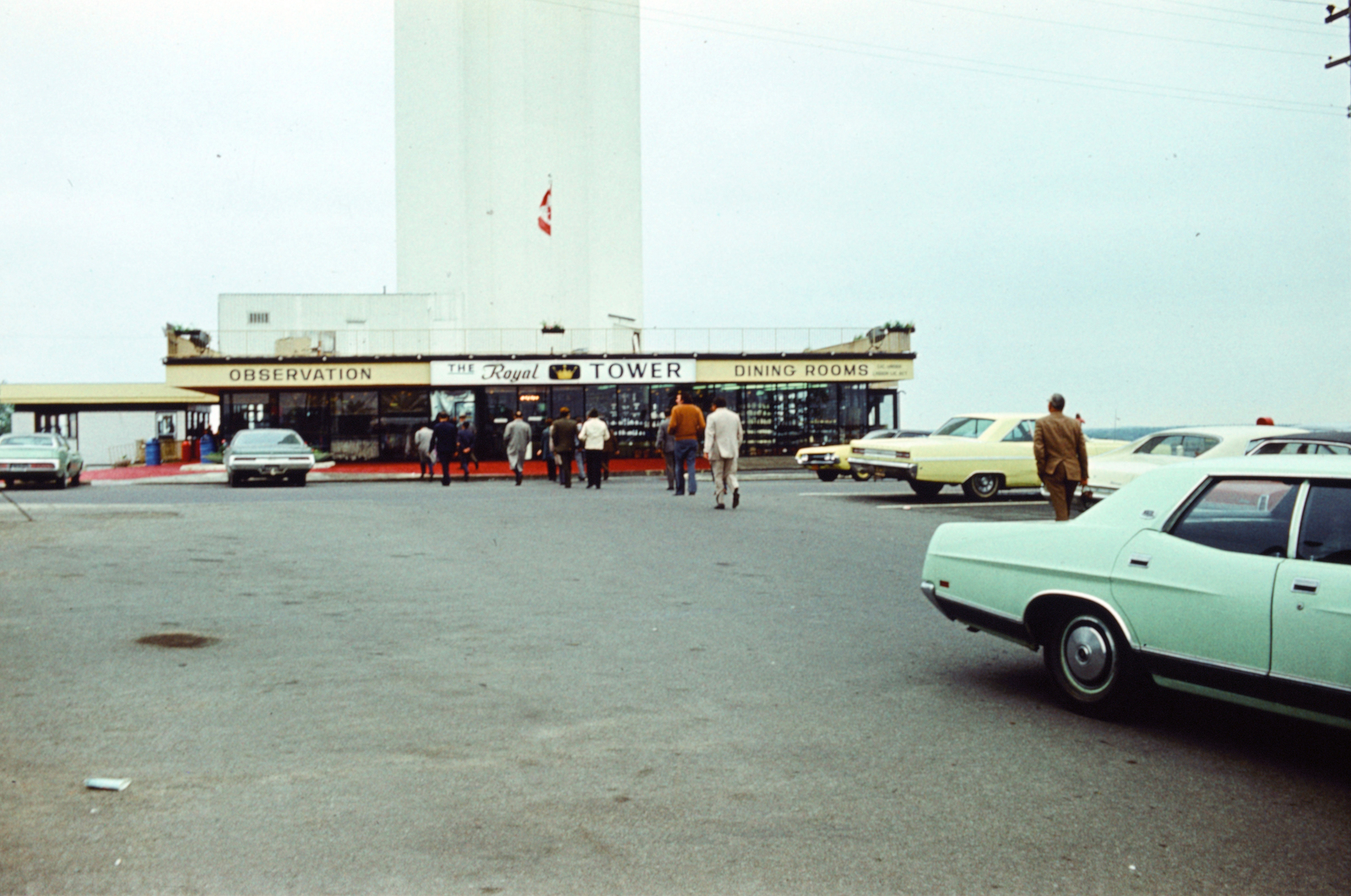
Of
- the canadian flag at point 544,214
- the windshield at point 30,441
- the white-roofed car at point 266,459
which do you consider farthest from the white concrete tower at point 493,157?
the windshield at point 30,441

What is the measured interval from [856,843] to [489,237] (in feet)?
167

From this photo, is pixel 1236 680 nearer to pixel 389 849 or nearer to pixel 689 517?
pixel 389 849

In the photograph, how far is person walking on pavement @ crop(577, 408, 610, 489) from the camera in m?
23.1

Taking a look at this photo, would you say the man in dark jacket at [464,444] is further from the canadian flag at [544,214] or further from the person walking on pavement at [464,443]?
the canadian flag at [544,214]

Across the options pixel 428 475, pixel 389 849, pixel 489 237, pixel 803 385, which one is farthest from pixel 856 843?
pixel 489 237

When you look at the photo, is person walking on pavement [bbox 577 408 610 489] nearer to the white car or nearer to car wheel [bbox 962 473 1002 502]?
car wheel [bbox 962 473 1002 502]

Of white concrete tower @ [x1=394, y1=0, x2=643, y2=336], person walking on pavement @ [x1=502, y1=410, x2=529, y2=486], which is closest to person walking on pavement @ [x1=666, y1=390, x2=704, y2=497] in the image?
person walking on pavement @ [x1=502, y1=410, x2=529, y2=486]

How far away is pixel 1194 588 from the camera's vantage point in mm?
4531

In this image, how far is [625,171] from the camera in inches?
2121

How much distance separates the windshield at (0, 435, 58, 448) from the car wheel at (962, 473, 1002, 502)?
70.3ft

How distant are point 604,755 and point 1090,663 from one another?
2.34 meters

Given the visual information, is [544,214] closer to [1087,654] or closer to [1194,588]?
[1087,654]

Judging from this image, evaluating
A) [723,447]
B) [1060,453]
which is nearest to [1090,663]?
[1060,453]

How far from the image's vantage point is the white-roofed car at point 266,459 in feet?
85.4
